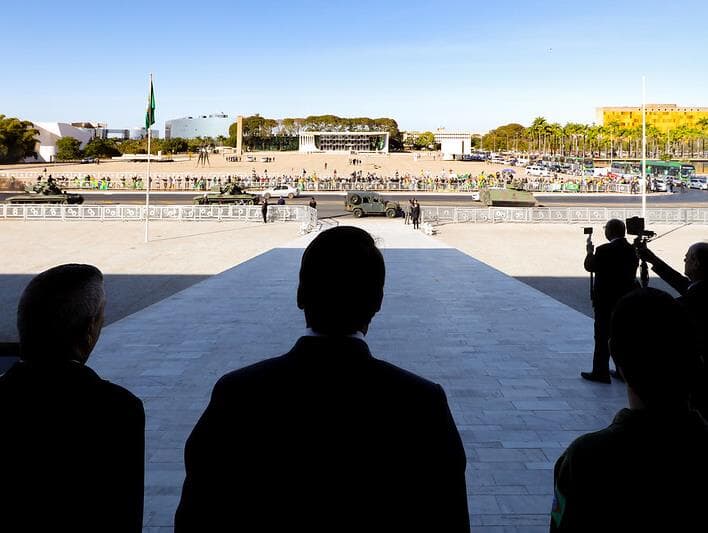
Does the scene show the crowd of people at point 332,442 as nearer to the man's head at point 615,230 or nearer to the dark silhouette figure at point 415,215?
the man's head at point 615,230

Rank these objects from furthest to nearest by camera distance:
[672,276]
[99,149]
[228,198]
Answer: [99,149], [228,198], [672,276]

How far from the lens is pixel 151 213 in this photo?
115 feet

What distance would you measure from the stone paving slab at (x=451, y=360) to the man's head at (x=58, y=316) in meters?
0.86

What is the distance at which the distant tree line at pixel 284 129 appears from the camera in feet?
513

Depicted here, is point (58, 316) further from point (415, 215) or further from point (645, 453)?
point (415, 215)

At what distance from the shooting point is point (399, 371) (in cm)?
175

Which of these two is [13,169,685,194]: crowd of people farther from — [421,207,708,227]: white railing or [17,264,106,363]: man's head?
[17,264,106,363]: man's head

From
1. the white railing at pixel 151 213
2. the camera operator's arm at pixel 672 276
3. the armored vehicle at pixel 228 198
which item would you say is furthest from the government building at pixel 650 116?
the camera operator's arm at pixel 672 276

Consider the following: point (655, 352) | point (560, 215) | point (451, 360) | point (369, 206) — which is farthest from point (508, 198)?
point (655, 352)

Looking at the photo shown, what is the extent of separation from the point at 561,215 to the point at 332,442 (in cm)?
3501

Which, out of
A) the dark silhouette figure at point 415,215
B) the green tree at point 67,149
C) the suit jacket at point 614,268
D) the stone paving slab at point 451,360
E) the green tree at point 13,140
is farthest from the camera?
the green tree at point 67,149

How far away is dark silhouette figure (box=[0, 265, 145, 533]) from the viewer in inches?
70.9

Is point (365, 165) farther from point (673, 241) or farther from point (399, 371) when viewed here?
point (399, 371)

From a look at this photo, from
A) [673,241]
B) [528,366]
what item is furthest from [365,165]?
[528,366]
